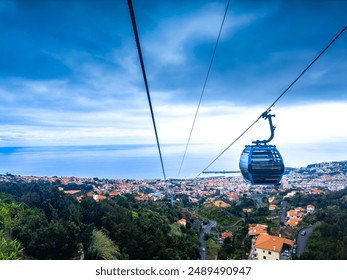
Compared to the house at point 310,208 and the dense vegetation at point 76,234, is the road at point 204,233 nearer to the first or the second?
the dense vegetation at point 76,234

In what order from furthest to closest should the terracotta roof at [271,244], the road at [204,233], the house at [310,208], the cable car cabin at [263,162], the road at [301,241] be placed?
the house at [310,208] < the road at [204,233] < the road at [301,241] < the terracotta roof at [271,244] < the cable car cabin at [263,162]

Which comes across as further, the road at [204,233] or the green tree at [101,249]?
the road at [204,233]

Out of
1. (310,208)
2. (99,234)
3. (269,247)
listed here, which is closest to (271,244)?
(269,247)

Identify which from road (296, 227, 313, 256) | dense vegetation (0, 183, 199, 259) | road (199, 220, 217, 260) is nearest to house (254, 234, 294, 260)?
road (296, 227, 313, 256)

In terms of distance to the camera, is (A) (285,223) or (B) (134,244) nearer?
(B) (134,244)

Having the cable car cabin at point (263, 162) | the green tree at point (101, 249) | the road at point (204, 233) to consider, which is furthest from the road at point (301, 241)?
the cable car cabin at point (263, 162)

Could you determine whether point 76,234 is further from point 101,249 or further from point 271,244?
point 271,244

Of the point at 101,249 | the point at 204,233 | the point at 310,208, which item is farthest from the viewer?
the point at 310,208
